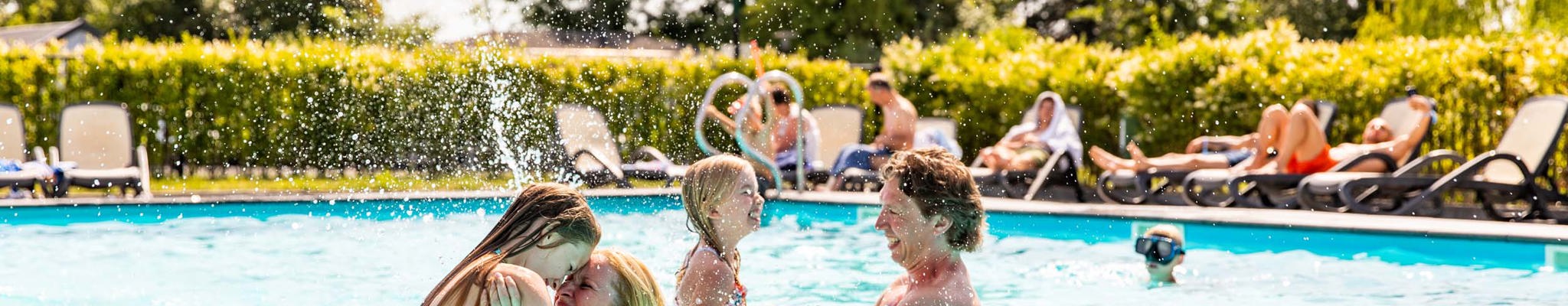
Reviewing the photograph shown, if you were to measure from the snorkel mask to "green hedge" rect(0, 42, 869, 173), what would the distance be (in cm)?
860

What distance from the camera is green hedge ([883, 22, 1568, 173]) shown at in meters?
11.1

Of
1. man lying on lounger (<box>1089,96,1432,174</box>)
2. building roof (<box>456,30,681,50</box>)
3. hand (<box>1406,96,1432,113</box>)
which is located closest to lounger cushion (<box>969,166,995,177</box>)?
man lying on lounger (<box>1089,96,1432,174</box>)

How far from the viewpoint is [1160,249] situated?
21.8 feet

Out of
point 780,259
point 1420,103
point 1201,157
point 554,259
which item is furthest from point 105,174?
point 554,259

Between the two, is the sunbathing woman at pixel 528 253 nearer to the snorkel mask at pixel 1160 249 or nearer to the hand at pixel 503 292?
the hand at pixel 503 292

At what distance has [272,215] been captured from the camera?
10.5 metres

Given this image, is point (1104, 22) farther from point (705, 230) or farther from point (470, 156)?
point (705, 230)

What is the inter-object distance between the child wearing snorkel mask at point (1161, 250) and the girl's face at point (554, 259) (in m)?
4.53

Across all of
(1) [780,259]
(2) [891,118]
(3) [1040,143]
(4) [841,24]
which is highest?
(4) [841,24]

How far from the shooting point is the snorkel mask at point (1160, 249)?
21.8ft

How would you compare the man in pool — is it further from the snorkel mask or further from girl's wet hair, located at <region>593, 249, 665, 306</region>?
the snorkel mask

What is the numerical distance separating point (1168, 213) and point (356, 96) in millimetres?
9055

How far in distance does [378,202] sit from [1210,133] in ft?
24.2

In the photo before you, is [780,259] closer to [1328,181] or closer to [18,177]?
[1328,181]
